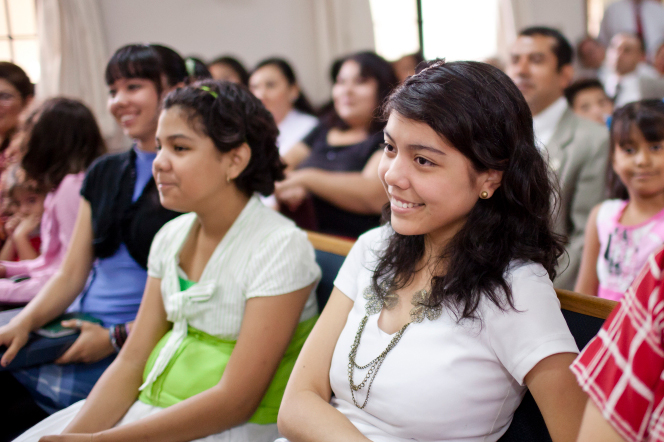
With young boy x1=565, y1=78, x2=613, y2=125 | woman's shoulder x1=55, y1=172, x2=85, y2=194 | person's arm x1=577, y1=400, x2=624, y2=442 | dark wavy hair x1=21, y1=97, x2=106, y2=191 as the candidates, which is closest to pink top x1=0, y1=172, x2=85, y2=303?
woman's shoulder x1=55, y1=172, x2=85, y2=194

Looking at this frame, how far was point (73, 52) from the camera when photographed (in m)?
4.23

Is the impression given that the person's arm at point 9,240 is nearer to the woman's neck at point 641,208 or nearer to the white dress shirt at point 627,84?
the woman's neck at point 641,208

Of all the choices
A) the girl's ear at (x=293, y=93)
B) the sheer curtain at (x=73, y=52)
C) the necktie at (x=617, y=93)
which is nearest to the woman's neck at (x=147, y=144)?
the girl's ear at (x=293, y=93)

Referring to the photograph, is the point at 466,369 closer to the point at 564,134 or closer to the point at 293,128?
the point at 564,134

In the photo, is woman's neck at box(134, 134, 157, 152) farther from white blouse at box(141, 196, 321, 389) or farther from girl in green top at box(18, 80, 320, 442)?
white blouse at box(141, 196, 321, 389)

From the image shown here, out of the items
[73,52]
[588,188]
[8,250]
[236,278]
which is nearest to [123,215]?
[236,278]

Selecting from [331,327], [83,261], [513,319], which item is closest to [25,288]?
[83,261]

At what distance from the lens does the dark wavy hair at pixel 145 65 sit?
1930 millimetres

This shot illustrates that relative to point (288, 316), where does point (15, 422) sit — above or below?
below

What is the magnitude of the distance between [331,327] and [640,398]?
66 centimetres

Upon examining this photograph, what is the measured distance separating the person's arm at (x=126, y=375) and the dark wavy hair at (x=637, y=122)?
1.65 meters

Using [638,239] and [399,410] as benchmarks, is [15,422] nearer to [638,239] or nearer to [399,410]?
[399,410]

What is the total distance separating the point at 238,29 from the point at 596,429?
16.3 feet

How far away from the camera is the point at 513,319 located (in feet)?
3.09
